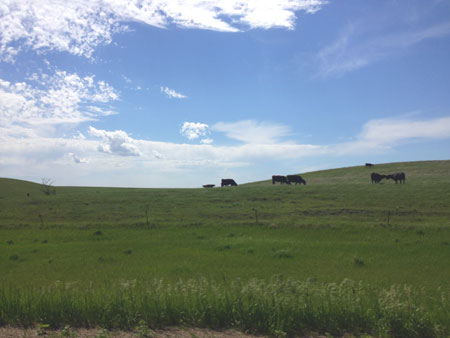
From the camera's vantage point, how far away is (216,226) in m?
27.0

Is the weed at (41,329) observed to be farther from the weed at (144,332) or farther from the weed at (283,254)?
the weed at (283,254)

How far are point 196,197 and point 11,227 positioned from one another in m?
23.9

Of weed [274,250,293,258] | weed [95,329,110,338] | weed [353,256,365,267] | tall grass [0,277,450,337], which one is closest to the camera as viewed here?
weed [95,329,110,338]

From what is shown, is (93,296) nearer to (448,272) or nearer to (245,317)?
(245,317)

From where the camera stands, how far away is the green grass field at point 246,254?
6574mm

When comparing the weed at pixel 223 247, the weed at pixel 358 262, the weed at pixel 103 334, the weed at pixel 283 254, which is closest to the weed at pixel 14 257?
the weed at pixel 223 247

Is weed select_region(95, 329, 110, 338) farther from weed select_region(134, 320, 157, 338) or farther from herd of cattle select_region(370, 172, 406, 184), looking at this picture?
herd of cattle select_region(370, 172, 406, 184)

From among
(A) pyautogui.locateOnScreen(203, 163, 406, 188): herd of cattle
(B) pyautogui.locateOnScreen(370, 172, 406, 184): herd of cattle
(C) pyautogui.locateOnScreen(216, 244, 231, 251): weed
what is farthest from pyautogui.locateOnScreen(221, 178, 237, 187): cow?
(C) pyautogui.locateOnScreen(216, 244, 231, 251): weed

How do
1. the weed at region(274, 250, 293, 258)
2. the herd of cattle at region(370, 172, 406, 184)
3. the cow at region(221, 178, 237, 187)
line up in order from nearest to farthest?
1. the weed at region(274, 250, 293, 258)
2. the herd of cattle at region(370, 172, 406, 184)
3. the cow at region(221, 178, 237, 187)

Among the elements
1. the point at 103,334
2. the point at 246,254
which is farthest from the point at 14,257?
the point at 103,334

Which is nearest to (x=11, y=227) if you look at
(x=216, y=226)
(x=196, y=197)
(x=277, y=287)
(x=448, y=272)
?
(x=216, y=226)

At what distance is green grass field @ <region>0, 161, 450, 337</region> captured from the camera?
259 inches

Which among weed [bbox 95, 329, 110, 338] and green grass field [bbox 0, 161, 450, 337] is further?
green grass field [bbox 0, 161, 450, 337]

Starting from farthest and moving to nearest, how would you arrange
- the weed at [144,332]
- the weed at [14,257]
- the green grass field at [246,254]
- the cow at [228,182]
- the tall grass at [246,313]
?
the cow at [228,182] → the weed at [14,257] → the green grass field at [246,254] → the tall grass at [246,313] → the weed at [144,332]
